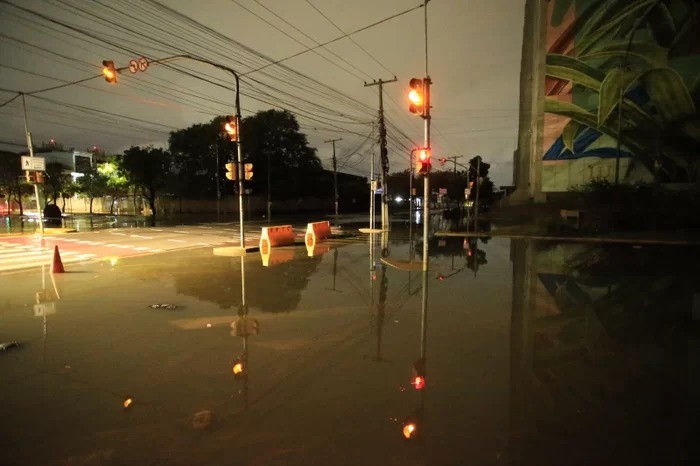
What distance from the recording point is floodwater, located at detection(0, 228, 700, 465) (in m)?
3.27

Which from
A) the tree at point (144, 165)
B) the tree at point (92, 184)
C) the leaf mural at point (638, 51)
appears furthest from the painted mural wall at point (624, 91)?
the tree at point (92, 184)

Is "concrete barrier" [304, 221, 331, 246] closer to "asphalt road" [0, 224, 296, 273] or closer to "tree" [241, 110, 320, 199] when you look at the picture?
"asphalt road" [0, 224, 296, 273]

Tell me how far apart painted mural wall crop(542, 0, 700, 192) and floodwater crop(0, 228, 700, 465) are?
94.7 feet

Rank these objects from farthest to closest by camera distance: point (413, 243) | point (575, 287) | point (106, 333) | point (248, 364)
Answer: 1. point (413, 243)
2. point (575, 287)
3. point (106, 333)
4. point (248, 364)

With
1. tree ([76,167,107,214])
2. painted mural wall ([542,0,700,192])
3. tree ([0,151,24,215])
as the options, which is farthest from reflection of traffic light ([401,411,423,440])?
tree ([76,167,107,214])

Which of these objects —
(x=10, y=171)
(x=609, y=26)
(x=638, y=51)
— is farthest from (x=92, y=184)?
(x=638, y=51)

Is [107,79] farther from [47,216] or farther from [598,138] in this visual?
[598,138]

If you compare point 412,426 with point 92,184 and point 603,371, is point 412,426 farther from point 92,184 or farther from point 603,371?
point 92,184

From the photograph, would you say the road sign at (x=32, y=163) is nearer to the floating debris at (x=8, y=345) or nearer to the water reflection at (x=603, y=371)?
the floating debris at (x=8, y=345)

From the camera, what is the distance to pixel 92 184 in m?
61.1

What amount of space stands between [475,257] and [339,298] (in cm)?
788

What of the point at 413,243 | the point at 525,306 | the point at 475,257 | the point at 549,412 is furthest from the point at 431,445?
the point at 413,243

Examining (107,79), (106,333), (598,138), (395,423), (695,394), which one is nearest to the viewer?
(395,423)

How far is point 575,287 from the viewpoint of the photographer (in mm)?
9289
